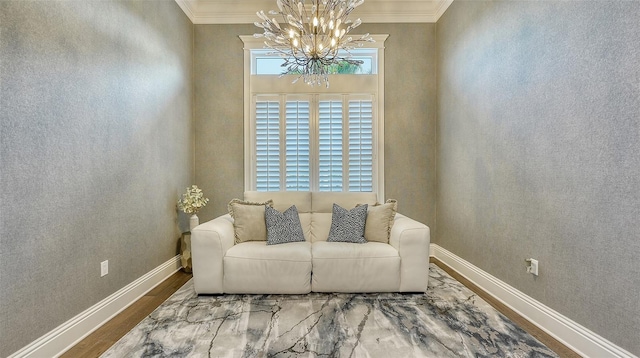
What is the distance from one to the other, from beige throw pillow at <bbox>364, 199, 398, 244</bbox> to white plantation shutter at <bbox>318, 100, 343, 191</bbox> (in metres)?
1.15

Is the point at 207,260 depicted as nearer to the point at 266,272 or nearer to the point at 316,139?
the point at 266,272

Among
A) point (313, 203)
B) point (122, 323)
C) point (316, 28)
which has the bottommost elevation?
point (122, 323)

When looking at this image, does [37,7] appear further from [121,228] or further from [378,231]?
[378,231]

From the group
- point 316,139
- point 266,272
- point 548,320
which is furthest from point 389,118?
point 548,320

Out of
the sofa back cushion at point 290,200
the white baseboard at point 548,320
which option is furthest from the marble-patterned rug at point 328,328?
the sofa back cushion at point 290,200

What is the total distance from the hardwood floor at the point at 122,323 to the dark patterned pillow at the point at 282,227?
108cm

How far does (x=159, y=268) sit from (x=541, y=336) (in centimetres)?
335

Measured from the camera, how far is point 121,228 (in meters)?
2.55

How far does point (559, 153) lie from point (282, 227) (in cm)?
231

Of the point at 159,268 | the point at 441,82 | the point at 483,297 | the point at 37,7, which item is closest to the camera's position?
the point at 37,7

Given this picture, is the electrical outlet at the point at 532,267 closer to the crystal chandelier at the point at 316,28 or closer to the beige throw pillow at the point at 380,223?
the beige throw pillow at the point at 380,223

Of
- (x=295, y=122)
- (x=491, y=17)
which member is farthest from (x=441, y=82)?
(x=295, y=122)

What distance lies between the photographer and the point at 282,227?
3.06 m

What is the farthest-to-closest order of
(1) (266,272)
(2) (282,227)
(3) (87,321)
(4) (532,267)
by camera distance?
(2) (282,227)
(1) (266,272)
(4) (532,267)
(3) (87,321)
